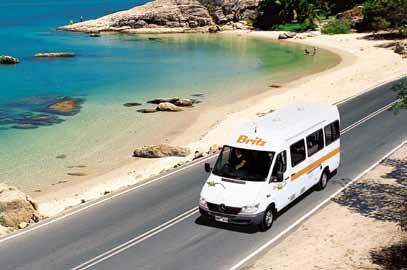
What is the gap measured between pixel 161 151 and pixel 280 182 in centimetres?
1358

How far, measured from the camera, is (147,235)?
17219 mm

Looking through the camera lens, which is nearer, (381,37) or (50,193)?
(50,193)

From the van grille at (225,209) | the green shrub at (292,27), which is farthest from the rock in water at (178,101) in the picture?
the green shrub at (292,27)

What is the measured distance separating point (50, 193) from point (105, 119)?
666 inches

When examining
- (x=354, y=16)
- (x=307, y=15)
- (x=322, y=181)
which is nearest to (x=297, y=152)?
(x=322, y=181)

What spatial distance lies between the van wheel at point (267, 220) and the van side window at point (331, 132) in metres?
4.61

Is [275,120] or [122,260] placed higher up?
[275,120]

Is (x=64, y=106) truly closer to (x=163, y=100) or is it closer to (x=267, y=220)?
(x=163, y=100)

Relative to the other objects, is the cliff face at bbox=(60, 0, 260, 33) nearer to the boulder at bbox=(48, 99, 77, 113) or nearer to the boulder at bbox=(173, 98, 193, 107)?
the boulder at bbox=(48, 99, 77, 113)

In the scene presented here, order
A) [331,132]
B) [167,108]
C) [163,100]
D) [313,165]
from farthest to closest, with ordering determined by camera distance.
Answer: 1. [163,100]
2. [167,108]
3. [331,132]
4. [313,165]

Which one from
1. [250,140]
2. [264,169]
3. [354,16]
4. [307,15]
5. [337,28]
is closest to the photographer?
[264,169]

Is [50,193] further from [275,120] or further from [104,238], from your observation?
[275,120]

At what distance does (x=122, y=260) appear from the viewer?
15.6 meters

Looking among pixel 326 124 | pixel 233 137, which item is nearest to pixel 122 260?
pixel 233 137
